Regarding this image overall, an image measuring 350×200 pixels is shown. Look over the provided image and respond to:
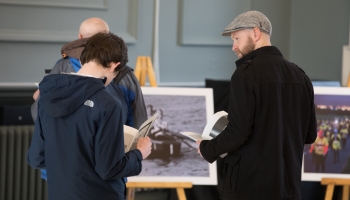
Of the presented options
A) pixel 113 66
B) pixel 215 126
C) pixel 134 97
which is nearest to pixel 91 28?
pixel 134 97

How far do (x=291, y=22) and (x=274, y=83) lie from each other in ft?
9.10

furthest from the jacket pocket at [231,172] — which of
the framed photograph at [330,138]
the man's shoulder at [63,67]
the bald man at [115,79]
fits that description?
the framed photograph at [330,138]

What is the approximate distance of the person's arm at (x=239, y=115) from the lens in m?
2.33

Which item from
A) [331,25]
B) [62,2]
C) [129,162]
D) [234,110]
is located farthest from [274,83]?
[331,25]

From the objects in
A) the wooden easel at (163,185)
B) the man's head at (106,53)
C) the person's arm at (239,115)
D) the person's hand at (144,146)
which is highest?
the man's head at (106,53)

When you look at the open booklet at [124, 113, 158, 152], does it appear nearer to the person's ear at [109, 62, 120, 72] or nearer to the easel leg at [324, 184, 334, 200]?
the person's ear at [109, 62, 120, 72]

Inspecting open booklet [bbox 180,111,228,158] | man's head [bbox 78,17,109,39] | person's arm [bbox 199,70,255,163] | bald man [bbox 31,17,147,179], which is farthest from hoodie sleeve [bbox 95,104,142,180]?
man's head [bbox 78,17,109,39]

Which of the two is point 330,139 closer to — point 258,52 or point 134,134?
point 258,52

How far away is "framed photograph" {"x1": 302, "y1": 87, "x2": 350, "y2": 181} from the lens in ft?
13.0

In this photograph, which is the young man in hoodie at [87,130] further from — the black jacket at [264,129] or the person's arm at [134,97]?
the person's arm at [134,97]

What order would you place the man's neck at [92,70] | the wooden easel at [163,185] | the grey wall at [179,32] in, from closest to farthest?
1. the man's neck at [92,70]
2. the wooden easel at [163,185]
3. the grey wall at [179,32]

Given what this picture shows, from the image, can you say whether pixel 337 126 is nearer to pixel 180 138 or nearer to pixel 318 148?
pixel 318 148

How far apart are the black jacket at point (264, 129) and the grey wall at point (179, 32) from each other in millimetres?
2096

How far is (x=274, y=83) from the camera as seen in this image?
2.38 metres
